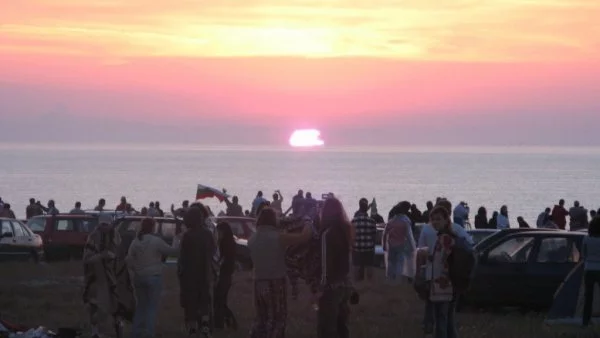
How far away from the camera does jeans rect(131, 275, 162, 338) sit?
1873cm

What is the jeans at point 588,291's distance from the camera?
20.6 m

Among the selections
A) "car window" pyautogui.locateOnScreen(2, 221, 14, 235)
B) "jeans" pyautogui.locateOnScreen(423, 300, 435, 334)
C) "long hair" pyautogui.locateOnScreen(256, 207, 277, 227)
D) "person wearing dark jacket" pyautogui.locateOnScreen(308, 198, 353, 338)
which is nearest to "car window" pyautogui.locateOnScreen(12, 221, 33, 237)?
"car window" pyautogui.locateOnScreen(2, 221, 14, 235)

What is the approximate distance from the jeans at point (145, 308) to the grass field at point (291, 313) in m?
1.18

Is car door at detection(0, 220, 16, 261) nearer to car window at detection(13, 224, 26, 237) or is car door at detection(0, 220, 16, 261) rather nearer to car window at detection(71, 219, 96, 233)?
car window at detection(13, 224, 26, 237)

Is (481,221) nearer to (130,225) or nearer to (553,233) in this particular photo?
(130,225)

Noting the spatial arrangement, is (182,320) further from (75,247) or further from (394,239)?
(75,247)

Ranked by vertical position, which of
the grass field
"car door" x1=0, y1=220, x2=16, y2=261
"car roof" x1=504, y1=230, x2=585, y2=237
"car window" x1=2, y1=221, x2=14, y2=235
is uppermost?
"car roof" x1=504, y1=230, x2=585, y2=237

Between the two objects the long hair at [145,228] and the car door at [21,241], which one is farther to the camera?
the car door at [21,241]

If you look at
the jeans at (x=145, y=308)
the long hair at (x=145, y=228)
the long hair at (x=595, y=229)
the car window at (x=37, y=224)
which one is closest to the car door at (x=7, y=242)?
the car window at (x=37, y=224)

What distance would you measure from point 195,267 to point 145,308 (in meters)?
1.09

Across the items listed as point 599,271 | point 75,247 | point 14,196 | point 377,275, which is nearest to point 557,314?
point 599,271

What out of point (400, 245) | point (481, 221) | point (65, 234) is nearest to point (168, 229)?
point (65, 234)

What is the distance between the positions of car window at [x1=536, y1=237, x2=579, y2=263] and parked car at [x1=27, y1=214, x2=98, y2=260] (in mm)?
15566

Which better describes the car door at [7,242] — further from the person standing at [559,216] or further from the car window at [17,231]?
the person standing at [559,216]
